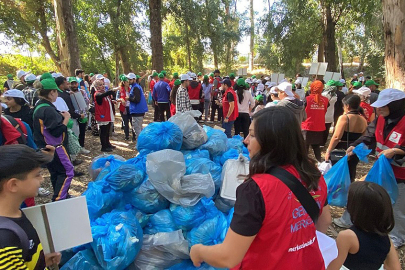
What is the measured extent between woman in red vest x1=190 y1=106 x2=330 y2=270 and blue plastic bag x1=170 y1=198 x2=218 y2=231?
4.30 ft

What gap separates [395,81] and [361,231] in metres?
3.78

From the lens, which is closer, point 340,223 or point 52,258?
point 52,258

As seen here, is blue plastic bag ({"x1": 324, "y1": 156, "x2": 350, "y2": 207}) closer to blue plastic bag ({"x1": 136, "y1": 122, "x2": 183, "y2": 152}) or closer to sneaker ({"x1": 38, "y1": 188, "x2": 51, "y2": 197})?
blue plastic bag ({"x1": 136, "y1": 122, "x2": 183, "y2": 152})

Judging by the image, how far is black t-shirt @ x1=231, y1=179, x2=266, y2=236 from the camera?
3.50 feet

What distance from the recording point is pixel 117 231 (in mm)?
2281

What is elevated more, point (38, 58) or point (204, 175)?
point (38, 58)

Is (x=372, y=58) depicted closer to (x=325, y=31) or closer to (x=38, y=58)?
(x=325, y=31)

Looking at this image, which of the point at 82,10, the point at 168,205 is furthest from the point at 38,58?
the point at 168,205

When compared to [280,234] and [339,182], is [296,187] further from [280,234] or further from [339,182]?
[339,182]

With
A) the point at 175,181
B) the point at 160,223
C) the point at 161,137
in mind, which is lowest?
the point at 160,223

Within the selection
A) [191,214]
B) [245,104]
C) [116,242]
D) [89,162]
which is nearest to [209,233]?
[191,214]

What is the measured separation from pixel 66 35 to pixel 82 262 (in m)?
9.25

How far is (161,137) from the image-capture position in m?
3.18

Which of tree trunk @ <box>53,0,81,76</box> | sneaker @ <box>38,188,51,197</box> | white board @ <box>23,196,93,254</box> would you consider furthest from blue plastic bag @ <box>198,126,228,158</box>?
tree trunk @ <box>53,0,81,76</box>
